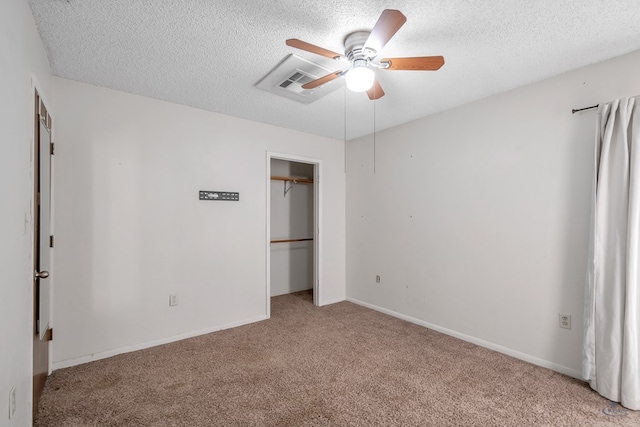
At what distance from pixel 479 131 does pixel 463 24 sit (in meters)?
1.42

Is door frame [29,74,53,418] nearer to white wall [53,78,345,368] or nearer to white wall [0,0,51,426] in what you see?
white wall [0,0,51,426]

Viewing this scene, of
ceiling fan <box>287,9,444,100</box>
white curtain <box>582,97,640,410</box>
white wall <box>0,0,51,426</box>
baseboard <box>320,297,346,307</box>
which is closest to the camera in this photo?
white wall <box>0,0,51,426</box>

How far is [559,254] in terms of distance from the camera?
2.46 m

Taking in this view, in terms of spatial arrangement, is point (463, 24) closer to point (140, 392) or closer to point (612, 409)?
point (612, 409)

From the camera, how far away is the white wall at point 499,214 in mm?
2371

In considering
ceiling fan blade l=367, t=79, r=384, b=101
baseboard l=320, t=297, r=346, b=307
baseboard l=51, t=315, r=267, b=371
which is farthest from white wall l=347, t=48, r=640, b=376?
baseboard l=51, t=315, r=267, b=371

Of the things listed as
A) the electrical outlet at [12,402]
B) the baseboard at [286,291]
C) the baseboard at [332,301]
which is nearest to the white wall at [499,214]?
the baseboard at [332,301]

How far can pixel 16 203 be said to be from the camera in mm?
1473

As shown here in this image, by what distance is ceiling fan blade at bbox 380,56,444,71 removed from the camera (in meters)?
1.73

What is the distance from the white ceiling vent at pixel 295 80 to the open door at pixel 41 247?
1587 millimetres

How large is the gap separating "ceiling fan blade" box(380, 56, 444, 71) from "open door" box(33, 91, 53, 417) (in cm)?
225

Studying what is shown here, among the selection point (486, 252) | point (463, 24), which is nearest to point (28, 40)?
point (463, 24)

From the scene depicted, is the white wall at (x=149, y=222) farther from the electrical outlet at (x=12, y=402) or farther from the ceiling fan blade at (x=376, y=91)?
the ceiling fan blade at (x=376, y=91)

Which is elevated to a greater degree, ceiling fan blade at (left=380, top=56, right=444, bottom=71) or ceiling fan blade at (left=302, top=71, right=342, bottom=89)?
ceiling fan blade at (left=302, top=71, right=342, bottom=89)
